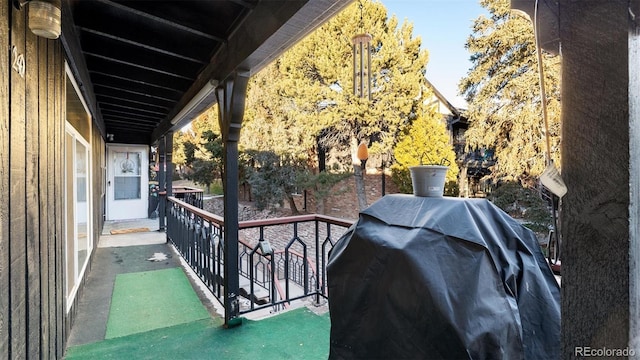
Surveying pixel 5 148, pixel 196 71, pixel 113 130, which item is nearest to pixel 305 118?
pixel 113 130

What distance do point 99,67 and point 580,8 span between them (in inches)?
149

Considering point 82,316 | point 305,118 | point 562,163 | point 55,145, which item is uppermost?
point 305,118

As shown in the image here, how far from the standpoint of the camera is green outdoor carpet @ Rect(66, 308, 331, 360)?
2.21 metres

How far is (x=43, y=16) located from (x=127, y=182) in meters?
7.96

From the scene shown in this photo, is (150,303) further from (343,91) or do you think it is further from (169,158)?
(343,91)

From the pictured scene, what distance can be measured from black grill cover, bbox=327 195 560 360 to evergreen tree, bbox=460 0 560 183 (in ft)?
27.8

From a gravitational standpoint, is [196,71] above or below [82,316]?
above

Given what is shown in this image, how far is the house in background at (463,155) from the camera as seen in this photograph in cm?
1061

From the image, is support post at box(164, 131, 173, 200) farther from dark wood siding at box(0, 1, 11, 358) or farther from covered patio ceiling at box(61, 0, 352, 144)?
dark wood siding at box(0, 1, 11, 358)

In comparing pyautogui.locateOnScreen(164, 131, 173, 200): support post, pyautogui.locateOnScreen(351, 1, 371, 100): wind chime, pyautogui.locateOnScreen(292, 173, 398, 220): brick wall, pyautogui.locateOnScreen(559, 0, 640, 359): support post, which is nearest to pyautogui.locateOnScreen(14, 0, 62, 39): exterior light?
pyautogui.locateOnScreen(559, 0, 640, 359): support post

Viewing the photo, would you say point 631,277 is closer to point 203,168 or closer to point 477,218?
point 477,218

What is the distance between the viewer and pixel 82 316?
2.89 metres

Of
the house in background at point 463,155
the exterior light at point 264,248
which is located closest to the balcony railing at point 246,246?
the exterior light at point 264,248

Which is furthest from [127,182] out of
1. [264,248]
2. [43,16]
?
[43,16]
